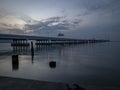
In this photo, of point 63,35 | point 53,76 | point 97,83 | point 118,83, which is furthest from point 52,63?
point 63,35

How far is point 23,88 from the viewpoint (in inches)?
243

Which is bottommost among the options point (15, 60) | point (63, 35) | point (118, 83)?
point (118, 83)

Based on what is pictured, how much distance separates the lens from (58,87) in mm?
6367

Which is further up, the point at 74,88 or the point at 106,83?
the point at 74,88

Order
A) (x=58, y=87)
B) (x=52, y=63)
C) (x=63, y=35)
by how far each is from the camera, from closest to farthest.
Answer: (x=58, y=87), (x=52, y=63), (x=63, y=35)

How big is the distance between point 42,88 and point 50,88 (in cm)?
39

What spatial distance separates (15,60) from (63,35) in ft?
489

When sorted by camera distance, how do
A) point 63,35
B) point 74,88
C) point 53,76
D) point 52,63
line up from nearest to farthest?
point 74,88 → point 53,76 → point 52,63 → point 63,35

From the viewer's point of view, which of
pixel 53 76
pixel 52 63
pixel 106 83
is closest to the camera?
pixel 106 83

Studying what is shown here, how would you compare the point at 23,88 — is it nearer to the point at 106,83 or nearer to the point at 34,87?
the point at 34,87

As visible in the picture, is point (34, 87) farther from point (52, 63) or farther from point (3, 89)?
point (52, 63)

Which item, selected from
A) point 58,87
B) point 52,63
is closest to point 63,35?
point 52,63

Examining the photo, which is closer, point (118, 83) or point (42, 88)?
point (42, 88)

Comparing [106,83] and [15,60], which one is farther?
[15,60]
